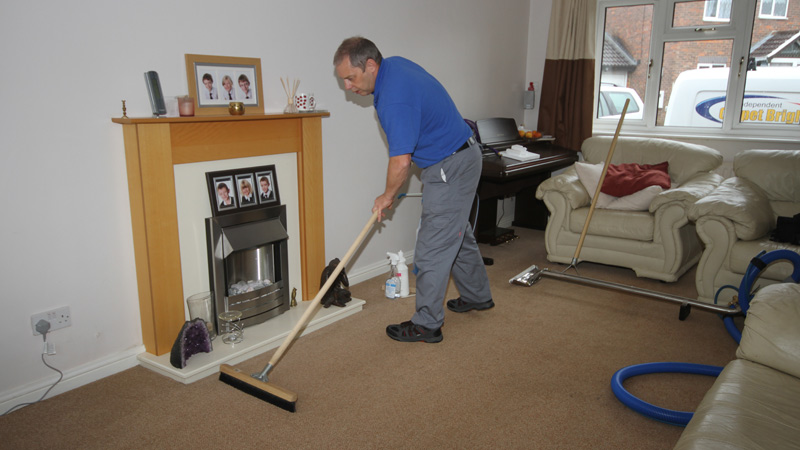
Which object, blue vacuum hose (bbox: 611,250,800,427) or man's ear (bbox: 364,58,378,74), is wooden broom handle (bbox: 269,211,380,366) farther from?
blue vacuum hose (bbox: 611,250,800,427)

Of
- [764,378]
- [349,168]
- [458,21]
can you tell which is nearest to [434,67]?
[458,21]

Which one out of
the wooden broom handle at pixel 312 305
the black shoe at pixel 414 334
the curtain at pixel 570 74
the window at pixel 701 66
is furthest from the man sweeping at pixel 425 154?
the window at pixel 701 66

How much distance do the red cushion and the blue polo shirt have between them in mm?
1557

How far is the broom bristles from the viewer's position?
7.21ft

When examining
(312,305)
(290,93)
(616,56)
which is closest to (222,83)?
(290,93)

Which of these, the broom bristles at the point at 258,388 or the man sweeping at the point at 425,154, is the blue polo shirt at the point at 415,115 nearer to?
the man sweeping at the point at 425,154

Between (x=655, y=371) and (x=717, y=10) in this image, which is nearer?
(x=655, y=371)

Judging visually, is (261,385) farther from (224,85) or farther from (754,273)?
(754,273)

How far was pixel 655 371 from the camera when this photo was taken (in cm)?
247

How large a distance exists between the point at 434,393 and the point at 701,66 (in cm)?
390

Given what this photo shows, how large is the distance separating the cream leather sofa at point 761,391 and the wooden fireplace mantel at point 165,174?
2071mm

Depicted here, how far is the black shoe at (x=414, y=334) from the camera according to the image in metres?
2.82

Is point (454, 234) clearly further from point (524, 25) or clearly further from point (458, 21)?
point (524, 25)

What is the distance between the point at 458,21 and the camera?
4.31m
